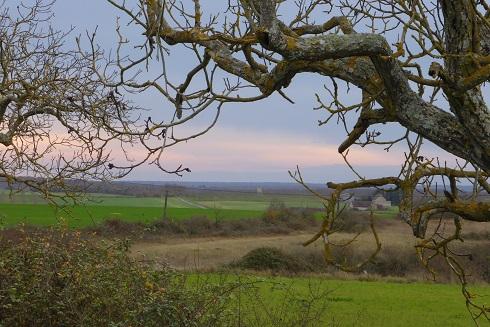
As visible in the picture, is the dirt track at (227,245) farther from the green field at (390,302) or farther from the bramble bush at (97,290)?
the bramble bush at (97,290)

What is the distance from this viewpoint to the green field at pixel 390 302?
56.9ft

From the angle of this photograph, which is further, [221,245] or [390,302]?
[221,245]

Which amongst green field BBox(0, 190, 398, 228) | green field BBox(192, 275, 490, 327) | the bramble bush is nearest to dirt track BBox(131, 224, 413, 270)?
green field BBox(0, 190, 398, 228)

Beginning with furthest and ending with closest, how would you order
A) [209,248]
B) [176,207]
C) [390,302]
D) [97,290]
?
[176,207], [209,248], [390,302], [97,290]

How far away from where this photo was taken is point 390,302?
68.8ft

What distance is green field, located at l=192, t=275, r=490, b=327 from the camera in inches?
683

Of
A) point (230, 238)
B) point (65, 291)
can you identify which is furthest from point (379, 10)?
point (230, 238)

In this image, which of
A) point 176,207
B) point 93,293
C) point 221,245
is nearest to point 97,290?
point 93,293

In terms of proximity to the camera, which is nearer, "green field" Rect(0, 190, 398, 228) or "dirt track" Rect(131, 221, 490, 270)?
"dirt track" Rect(131, 221, 490, 270)

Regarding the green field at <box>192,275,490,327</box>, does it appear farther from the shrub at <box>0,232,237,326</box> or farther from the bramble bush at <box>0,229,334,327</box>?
the shrub at <box>0,232,237,326</box>

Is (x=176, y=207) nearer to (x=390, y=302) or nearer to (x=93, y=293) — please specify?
(x=390, y=302)

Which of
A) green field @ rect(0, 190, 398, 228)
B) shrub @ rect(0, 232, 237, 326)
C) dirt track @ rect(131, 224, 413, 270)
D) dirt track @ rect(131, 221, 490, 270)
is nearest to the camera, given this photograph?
shrub @ rect(0, 232, 237, 326)

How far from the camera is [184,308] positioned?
7.49m

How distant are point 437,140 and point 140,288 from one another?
5.33 metres
